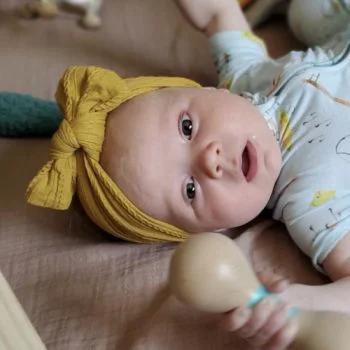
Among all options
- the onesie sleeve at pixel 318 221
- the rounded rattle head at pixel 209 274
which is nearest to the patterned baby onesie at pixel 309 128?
the onesie sleeve at pixel 318 221

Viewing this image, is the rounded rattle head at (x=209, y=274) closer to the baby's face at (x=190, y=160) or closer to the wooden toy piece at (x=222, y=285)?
the wooden toy piece at (x=222, y=285)

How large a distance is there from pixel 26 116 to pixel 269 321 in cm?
51

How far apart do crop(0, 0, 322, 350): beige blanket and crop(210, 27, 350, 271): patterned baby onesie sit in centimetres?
4

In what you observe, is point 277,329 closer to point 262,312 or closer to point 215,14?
point 262,312

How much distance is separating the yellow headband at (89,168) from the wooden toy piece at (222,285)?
225 mm

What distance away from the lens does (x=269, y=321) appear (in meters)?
0.52

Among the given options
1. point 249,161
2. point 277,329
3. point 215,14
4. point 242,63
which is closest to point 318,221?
point 249,161

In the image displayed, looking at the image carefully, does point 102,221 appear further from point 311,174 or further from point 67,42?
point 67,42

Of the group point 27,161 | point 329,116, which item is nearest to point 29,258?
point 27,161

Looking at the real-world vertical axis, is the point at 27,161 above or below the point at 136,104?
below


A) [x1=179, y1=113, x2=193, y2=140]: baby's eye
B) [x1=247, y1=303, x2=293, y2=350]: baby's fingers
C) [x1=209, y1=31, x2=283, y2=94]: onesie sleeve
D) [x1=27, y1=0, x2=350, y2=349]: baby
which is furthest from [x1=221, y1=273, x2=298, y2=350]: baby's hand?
[x1=209, y1=31, x2=283, y2=94]: onesie sleeve

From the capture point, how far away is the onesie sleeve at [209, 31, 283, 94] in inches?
35.9

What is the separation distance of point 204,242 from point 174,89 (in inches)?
13.2

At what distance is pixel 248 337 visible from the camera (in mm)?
570
